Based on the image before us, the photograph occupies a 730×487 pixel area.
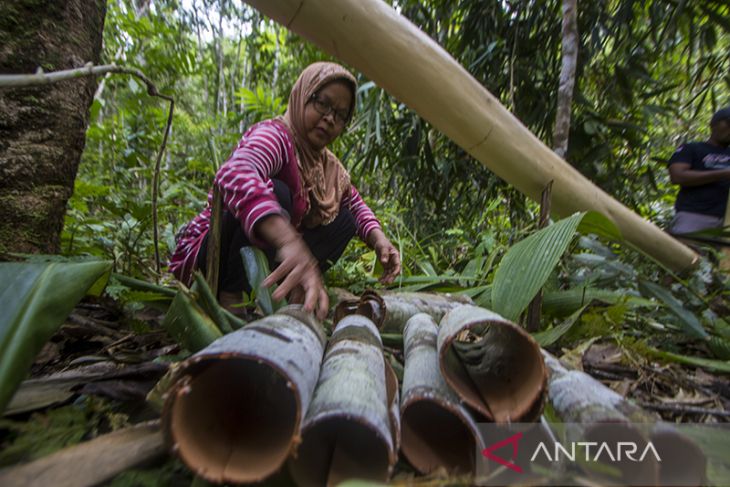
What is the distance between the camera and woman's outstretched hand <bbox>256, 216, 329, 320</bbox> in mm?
623

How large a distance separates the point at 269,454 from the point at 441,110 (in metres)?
0.84

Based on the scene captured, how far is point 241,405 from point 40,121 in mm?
803

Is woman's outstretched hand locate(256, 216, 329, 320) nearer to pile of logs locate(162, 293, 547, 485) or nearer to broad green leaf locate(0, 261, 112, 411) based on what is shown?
pile of logs locate(162, 293, 547, 485)

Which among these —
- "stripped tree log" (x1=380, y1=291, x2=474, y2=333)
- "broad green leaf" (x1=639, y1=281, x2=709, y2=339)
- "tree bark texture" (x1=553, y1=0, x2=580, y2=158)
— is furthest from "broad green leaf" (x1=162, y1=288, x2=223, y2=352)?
"tree bark texture" (x1=553, y1=0, x2=580, y2=158)

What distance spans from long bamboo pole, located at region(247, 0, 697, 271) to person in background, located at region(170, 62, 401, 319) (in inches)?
12.9

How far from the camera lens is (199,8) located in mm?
4180

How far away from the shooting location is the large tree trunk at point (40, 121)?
2.42 feet

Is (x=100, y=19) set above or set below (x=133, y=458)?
above

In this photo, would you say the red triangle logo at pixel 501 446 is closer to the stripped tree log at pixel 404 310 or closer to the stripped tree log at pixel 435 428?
the stripped tree log at pixel 435 428

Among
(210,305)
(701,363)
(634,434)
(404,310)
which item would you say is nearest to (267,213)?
(210,305)

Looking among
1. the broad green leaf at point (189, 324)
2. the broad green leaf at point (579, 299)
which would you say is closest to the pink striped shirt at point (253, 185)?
the broad green leaf at point (189, 324)

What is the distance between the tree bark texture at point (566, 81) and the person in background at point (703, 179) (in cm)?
112

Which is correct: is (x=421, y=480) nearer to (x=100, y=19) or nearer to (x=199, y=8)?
(x=100, y=19)

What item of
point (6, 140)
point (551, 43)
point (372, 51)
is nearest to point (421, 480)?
point (372, 51)
